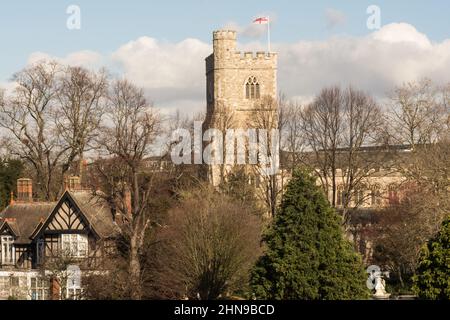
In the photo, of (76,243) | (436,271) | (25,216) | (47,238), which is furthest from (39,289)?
(436,271)

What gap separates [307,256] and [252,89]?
1938 inches

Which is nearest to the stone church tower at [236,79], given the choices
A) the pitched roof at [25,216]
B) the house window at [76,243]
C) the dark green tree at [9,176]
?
the dark green tree at [9,176]

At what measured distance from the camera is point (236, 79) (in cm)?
7562

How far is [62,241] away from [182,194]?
636 centimetres

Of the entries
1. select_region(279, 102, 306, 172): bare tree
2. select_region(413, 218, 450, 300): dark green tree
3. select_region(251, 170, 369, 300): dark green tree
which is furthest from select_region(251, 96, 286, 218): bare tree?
select_region(413, 218, 450, 300): dark green tree

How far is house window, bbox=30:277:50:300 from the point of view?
42.2 meters

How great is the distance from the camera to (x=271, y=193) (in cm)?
6016

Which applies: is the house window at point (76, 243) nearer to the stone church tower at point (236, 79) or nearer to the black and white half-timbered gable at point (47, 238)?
the black and white half-timbered gable at point (47, 238)

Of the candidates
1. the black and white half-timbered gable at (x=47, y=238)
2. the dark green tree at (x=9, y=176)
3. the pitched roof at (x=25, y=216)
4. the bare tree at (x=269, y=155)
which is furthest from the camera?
the dark green tree at (x=9, y=176)

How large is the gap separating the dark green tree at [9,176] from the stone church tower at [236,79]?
52.7 feet

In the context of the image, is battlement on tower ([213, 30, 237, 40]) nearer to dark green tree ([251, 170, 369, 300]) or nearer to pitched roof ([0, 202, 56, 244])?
pitched roof ([0, 202, 56, 244])

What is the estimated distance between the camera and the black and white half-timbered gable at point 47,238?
44938 mm
